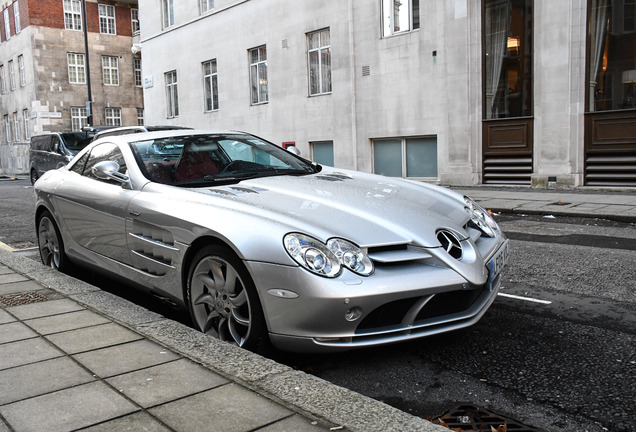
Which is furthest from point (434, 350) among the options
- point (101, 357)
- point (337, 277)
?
point (101, 357)

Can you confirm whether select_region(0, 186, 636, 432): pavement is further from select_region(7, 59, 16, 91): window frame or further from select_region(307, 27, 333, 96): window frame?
select_region(7, 59, 16, 91): window frame

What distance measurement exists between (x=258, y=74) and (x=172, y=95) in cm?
739

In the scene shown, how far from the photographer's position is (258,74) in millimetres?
23734

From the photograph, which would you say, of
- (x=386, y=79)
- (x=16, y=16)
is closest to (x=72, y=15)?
(x=16, y=16)

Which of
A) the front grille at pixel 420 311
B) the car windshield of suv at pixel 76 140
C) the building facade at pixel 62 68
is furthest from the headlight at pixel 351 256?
the building facade at pixel 62 68

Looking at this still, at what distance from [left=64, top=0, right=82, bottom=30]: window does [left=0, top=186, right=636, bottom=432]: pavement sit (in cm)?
4210

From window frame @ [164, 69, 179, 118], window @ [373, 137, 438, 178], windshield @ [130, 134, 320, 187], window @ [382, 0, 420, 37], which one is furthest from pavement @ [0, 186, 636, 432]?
window frame @ [164, 69, 179, 118]

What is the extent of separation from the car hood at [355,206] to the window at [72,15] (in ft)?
139

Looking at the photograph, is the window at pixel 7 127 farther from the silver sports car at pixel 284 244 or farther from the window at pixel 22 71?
the silver sports car at pixel 284 244

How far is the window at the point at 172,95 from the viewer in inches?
1143

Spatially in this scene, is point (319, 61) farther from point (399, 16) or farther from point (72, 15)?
point (72, 15)

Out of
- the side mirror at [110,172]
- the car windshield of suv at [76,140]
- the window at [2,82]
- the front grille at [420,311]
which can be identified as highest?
the window at [2,82]

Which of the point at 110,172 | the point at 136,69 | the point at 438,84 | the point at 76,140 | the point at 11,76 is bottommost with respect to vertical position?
the point at 110,172

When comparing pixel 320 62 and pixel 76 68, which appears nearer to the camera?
pixel 320 62
